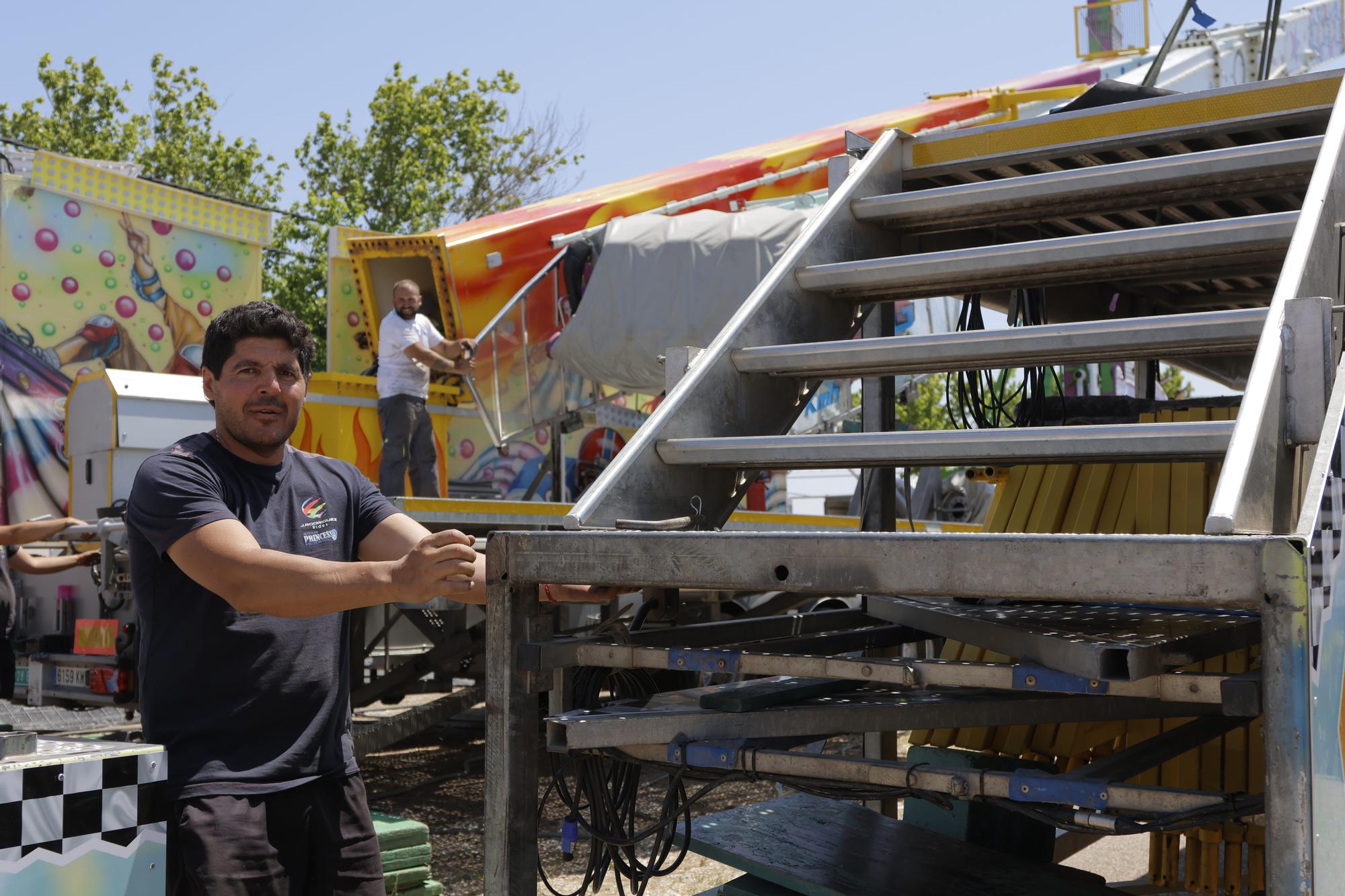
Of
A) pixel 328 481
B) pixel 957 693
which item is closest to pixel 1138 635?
pixel 957 693

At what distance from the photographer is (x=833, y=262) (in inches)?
159

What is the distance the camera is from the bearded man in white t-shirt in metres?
8.84

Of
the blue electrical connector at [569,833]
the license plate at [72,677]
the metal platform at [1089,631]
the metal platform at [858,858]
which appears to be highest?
the metal platform at [1089,631]

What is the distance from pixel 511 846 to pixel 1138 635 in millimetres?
1462

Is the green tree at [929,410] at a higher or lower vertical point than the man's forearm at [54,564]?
higher

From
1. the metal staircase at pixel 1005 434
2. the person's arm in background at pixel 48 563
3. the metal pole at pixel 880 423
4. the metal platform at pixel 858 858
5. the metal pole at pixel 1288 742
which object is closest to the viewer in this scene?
the metal pole at pixel 1288 742

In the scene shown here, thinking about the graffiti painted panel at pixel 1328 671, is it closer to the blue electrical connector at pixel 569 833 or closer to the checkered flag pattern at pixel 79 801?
the blue electrical connector at pixel 569 833

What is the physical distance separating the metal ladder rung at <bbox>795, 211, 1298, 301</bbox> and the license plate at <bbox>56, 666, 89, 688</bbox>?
5.33m

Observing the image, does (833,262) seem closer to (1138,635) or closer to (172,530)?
(1138,635)

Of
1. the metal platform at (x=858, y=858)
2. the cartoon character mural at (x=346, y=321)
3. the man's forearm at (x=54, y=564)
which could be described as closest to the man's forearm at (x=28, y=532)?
the man's forearm at (x=54, y=564)

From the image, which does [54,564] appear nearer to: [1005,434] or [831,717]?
[831,717]

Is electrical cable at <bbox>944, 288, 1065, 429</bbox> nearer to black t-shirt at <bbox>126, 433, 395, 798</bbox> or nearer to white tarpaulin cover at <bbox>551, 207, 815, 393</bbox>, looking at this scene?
black t-shirt at <bbox>126, 433, 395, 798</bbox>

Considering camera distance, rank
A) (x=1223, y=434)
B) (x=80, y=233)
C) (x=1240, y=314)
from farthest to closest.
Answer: (x=80, y=233) → (x=1240, y=314) → (x=1223, y=434)

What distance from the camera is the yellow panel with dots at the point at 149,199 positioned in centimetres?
1620
